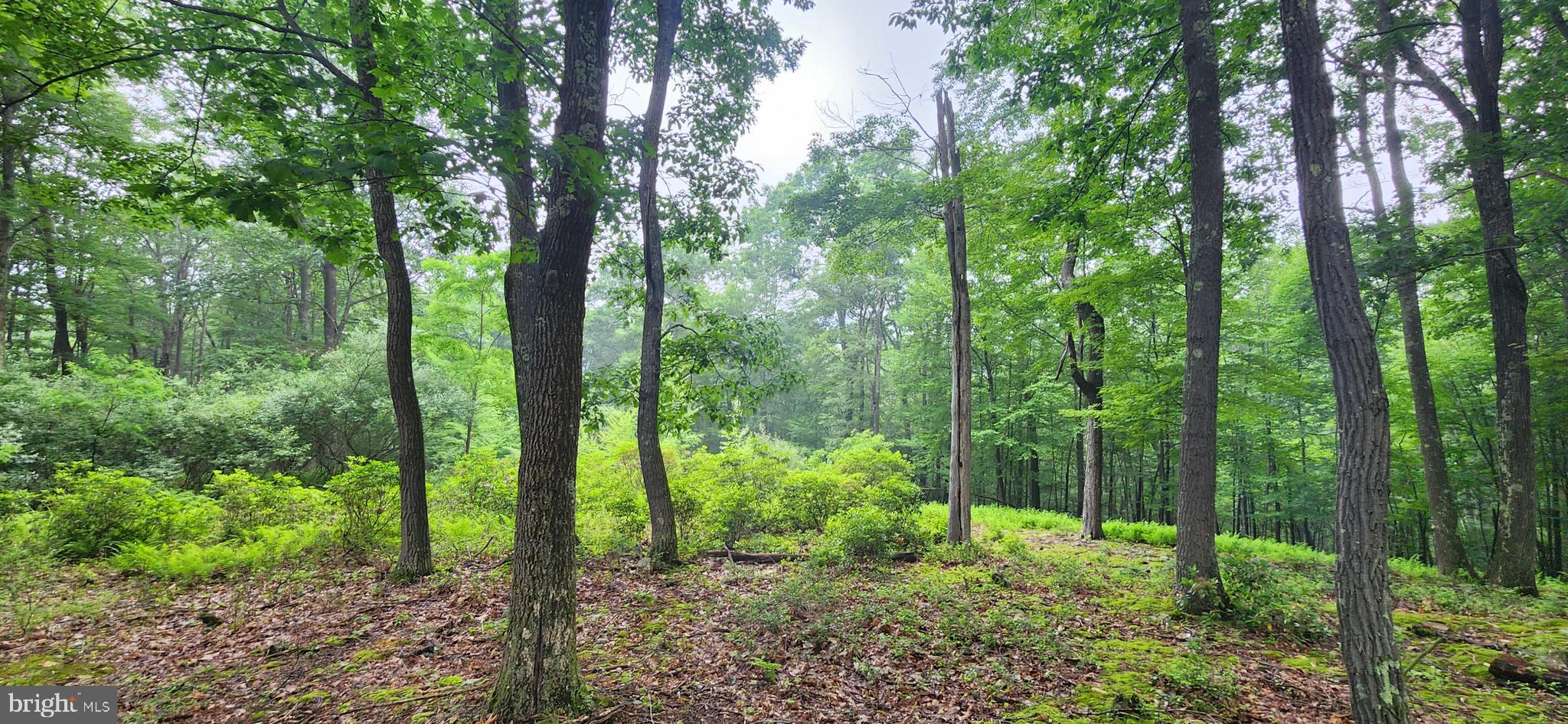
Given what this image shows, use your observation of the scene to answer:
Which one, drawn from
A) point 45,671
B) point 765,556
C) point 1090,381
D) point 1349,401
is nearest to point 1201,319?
point 1349,401

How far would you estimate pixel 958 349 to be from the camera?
9438 mm

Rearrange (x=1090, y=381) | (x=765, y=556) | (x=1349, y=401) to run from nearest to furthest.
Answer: (x=1349, y=401) < (x=765, y=556) < (x=1090, y=381)

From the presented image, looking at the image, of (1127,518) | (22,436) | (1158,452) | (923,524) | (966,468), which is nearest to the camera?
(22,436)

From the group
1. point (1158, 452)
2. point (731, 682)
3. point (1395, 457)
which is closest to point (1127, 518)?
point (1158, 452)

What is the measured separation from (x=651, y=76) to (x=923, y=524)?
9.02 metres

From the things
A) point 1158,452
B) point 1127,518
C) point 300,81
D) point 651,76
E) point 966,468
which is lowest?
point 1127,518

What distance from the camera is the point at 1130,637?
16.5 feet

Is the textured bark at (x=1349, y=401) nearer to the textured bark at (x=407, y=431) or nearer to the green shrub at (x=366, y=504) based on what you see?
the textured bark at (x=407, y=431)

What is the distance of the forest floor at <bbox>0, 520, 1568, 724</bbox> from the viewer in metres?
3.66

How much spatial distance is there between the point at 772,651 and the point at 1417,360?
470 inches

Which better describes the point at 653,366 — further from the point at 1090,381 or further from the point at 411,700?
the point at 1090,381

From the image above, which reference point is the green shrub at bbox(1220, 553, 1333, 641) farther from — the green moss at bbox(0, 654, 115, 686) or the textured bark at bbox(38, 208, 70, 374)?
the textured bark at bbox(38, 208, 70, 374)

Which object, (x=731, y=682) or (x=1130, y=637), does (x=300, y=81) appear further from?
(x=1130, y=637)

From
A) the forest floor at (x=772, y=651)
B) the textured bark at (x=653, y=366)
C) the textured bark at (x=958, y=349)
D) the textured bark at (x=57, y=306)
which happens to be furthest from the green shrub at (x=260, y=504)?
the textured bark at (x=57, y=306)
